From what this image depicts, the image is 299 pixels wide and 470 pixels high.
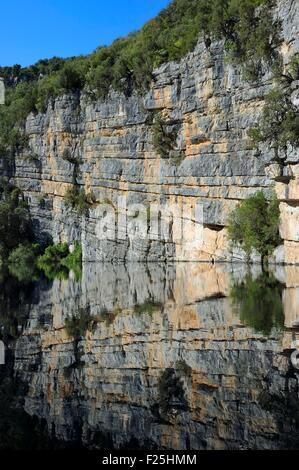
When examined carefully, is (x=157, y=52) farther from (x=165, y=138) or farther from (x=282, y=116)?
(x=282, y=116)

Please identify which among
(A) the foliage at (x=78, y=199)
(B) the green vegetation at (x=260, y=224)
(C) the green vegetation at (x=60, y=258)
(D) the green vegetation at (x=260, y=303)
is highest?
(A) the foliage at (x=78, y=199)

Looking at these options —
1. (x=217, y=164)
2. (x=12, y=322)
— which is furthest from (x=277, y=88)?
(x=12, y=322)

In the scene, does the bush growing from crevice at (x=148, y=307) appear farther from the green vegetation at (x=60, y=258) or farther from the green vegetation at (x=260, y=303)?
the green vegetation at (x=60, y=258)

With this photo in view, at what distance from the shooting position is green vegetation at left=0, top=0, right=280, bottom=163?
1104 inches

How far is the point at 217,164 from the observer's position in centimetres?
3139

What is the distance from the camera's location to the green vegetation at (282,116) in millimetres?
24766

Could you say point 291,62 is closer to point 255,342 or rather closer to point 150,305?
point 150,305

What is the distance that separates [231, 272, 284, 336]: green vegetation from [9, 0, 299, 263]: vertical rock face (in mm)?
7218

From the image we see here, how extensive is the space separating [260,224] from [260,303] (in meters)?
13.4

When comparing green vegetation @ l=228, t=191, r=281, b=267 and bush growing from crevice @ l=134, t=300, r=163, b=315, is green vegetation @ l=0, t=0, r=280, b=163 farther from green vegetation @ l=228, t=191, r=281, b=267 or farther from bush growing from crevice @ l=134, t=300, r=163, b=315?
bush growing from crevice @ l=134, t=300, r=163, b=315

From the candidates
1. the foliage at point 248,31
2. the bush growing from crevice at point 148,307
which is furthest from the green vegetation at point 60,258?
the bush growing from crevice at point 148,307

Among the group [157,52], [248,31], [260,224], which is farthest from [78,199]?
[248,31]

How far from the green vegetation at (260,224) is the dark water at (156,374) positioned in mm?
10442

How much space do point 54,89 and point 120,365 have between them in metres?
40.6
